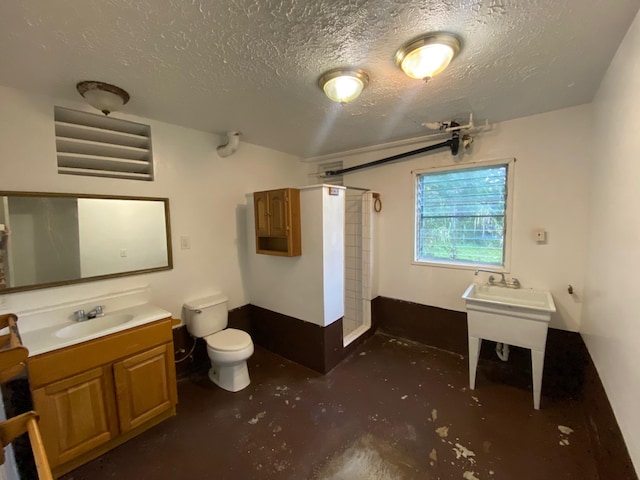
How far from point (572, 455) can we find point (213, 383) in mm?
2620

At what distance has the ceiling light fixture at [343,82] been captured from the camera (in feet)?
5.03

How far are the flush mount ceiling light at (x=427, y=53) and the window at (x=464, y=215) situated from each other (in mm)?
1465

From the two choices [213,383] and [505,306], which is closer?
[505,306]

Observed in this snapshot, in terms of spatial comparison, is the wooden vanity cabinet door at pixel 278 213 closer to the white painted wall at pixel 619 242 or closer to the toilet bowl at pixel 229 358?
the toilet bowl at pixel 229 358

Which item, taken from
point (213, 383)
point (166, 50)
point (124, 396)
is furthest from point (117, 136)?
point (213, 383)

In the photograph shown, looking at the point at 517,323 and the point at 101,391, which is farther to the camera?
the point at 517,323

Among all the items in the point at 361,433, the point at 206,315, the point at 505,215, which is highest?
the point at 505,215

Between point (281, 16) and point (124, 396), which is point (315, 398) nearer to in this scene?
point (124, 396)

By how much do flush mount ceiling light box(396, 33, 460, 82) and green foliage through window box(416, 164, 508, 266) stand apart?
1499 millimetres

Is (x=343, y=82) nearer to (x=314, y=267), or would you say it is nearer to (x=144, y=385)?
(x=314, y=267)

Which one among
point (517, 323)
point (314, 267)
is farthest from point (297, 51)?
point (517, 323)

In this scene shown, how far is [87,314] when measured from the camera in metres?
1.87

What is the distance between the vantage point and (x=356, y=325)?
10.6 ft

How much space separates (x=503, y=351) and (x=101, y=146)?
379 centimetres
